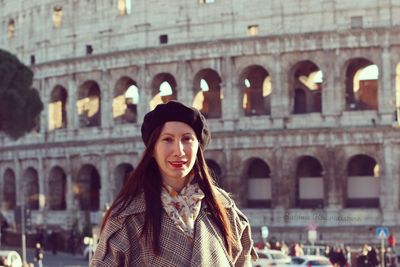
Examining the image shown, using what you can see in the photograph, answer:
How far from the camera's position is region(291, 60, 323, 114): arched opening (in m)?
42.5

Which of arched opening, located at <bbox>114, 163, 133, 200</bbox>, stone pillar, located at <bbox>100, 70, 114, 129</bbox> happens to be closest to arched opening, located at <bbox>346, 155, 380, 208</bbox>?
arched opening, located at <bbox>114, 163, 133, 200</bbox>

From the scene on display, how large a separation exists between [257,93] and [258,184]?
14.0 ft

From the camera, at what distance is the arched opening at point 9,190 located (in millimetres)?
52938

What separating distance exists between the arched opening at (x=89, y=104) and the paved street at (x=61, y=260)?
7377 millimetres

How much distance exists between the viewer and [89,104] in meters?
49.4

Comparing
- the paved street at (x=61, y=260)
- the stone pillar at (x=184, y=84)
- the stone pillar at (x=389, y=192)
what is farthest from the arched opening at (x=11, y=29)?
the stone pillar at (x=389, y=192)

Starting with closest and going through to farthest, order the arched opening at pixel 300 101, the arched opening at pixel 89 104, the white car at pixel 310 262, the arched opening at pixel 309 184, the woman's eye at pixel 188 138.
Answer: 1. the woman's eye at pixel 188 138
2. the white car at pixel 310 262
3. the arched opening at pixel 309 184
4. the arched opening at pixel 300 101
5. the arched opening at pixel 89 104

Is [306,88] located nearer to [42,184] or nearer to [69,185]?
[69,185]

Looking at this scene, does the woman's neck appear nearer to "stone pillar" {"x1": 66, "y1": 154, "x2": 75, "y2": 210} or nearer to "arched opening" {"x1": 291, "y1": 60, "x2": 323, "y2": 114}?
"arched opening" {"x1": 291, "y1": 60, "x2": 323, "y2": 114}

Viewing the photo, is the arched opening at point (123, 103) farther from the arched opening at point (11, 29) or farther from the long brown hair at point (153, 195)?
the long brown hair at point (153, 195)

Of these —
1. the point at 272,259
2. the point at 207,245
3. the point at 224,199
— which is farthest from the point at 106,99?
the point at 207,245

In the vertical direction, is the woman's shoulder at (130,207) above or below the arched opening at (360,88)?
below

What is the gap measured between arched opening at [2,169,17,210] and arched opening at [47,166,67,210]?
12.6 feet

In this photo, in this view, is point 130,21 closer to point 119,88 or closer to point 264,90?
point 119,88
